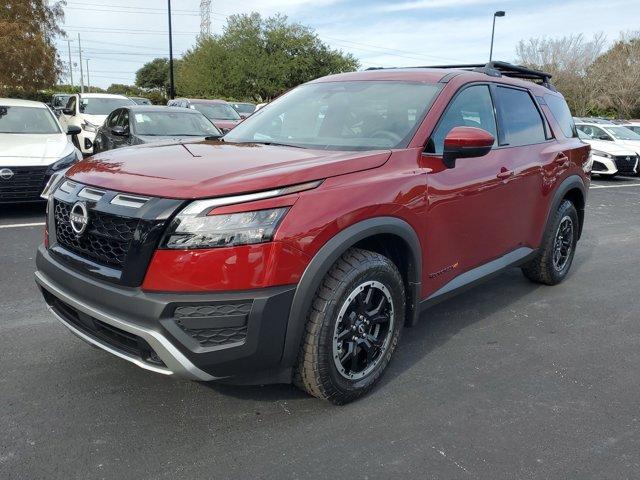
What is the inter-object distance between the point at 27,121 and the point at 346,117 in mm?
6744

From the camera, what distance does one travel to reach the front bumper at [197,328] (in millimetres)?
2301

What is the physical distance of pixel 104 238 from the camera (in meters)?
2.49

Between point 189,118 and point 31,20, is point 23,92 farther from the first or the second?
point 189,118

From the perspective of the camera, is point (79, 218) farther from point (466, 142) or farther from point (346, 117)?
point (466, 142)

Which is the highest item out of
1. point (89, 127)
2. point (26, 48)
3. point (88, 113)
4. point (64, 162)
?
point (26, 48)

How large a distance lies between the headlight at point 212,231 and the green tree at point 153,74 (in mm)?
87700

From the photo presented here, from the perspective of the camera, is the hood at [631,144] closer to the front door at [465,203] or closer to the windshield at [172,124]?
the windshield at [172,124]

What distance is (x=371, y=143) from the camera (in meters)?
3.17

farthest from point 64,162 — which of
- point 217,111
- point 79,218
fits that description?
point 217,111

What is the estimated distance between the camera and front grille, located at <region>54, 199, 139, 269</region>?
2396mm

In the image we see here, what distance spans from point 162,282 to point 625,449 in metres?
2.25

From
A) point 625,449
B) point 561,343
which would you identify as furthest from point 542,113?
point 625,449

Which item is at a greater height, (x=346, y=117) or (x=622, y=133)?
(x=346, y=117)

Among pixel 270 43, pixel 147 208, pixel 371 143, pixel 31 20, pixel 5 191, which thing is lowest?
pixel 5 191
